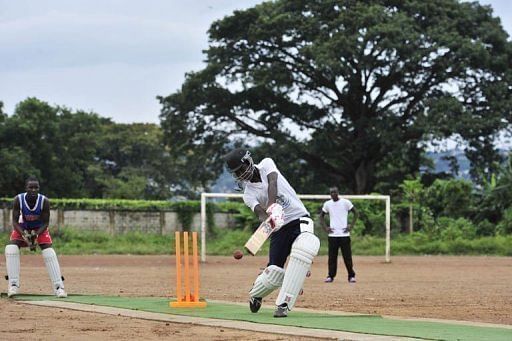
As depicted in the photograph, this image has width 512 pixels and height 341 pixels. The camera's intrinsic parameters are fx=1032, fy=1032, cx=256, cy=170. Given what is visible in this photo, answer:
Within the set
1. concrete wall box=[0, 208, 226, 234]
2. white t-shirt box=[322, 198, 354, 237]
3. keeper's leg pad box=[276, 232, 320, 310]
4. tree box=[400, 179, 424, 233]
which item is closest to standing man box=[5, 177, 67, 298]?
keeper's leg pad box=[276, 232, 320, 310]

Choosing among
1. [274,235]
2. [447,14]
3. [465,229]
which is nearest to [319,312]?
[274,235]

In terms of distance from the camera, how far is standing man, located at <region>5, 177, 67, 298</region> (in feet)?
50.3

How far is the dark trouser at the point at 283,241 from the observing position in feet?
39.6

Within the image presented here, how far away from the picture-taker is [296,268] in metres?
11.7

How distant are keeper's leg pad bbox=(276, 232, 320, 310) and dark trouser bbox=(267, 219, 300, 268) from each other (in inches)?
10.3

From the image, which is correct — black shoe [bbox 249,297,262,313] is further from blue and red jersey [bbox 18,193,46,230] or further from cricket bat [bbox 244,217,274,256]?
blue and red jersey [bbox 18,193,46,230]

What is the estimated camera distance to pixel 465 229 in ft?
139

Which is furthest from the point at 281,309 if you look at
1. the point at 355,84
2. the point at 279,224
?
the point at 355,84

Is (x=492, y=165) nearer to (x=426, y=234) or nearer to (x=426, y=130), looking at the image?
(x=426, y=130)

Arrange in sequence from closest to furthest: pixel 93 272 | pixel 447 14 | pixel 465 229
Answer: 1. pixel 93 272
2. pixel 465 229
3. pixel 447 14

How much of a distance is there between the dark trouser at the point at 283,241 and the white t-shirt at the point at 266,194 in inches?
3.8

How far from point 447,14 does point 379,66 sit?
4.61 metres

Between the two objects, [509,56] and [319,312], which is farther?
[509,56]

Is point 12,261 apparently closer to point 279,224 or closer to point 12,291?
point 12,291
